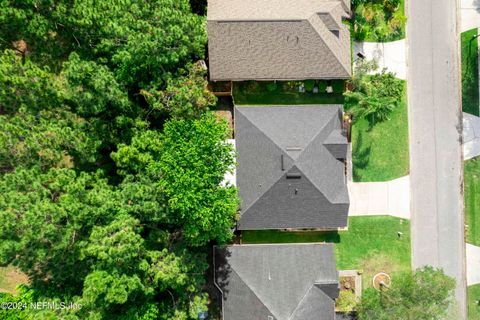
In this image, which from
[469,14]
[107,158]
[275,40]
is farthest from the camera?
[469,14]

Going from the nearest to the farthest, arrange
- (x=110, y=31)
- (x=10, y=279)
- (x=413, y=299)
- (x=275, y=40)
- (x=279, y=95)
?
(x=110, y=31)
(x=413, y=299)
(x=275, y=40)
(x=10, y=279)
(x=279, y=95)

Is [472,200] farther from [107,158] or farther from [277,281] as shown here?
[107,158]

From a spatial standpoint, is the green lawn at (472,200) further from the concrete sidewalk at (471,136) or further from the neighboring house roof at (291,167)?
the neighboring house roof at (291,167)

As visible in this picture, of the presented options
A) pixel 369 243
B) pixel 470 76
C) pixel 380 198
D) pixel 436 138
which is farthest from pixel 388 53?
pixel 369 243

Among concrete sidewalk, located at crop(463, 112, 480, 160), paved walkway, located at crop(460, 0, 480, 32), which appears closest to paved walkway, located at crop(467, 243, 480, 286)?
concrete sidewalk, located at crop(463, 112, 480, 160)

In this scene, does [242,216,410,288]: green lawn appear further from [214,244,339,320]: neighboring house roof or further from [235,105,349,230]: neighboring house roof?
[235,105,349,230]: neighboring house roof

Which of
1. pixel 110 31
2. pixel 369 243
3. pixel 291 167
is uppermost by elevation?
pixel 110 31

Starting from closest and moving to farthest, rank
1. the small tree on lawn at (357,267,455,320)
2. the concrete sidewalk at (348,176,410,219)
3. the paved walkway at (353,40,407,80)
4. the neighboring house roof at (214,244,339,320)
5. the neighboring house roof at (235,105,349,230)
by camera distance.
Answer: the small tree on lawn at (357,267,455,320) → the neighboring house roof at (214,244,339,320) → the neighboring house roof at (235,105,349,230) → the concrete sidewalk at (348,176,410,219) → the paved walkway at (353,40,407,80)

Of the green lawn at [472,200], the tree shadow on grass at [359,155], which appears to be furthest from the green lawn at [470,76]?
the tree shadow on grass at [359,155]
